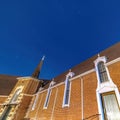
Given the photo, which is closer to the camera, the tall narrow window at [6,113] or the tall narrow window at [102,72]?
the tall narrow window at [102,72]

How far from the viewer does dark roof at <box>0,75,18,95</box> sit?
90.9 ft

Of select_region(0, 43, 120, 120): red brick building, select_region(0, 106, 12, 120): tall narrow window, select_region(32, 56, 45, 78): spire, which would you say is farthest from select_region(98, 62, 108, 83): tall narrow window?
select_region(0, 106, 12, 120): tall narrow window

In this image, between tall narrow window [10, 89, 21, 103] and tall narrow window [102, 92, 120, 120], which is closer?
tall narrow window [102, 92, 120, 120]

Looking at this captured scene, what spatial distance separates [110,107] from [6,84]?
28.8 meters

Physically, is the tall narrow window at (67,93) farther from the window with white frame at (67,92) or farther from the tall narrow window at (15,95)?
the tall narrow window at (15,95)

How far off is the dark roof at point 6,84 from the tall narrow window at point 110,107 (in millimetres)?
25500

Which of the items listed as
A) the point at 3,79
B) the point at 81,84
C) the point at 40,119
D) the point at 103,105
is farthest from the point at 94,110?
the point at 3,79

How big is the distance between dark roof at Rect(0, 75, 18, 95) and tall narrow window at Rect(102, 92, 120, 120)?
25.5m

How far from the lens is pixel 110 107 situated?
8.44m

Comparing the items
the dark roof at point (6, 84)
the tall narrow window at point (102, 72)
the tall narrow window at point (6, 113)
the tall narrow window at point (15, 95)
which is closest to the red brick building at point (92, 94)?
the tall narrow window at point (102, 72)

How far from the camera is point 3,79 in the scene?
31672mm

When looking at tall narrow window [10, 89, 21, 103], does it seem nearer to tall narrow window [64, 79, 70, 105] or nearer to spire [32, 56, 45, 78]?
spire [32, 56, 45, 78]

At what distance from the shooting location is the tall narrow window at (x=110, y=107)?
25.8 feet

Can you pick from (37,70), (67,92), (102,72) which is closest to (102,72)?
(102,72)
